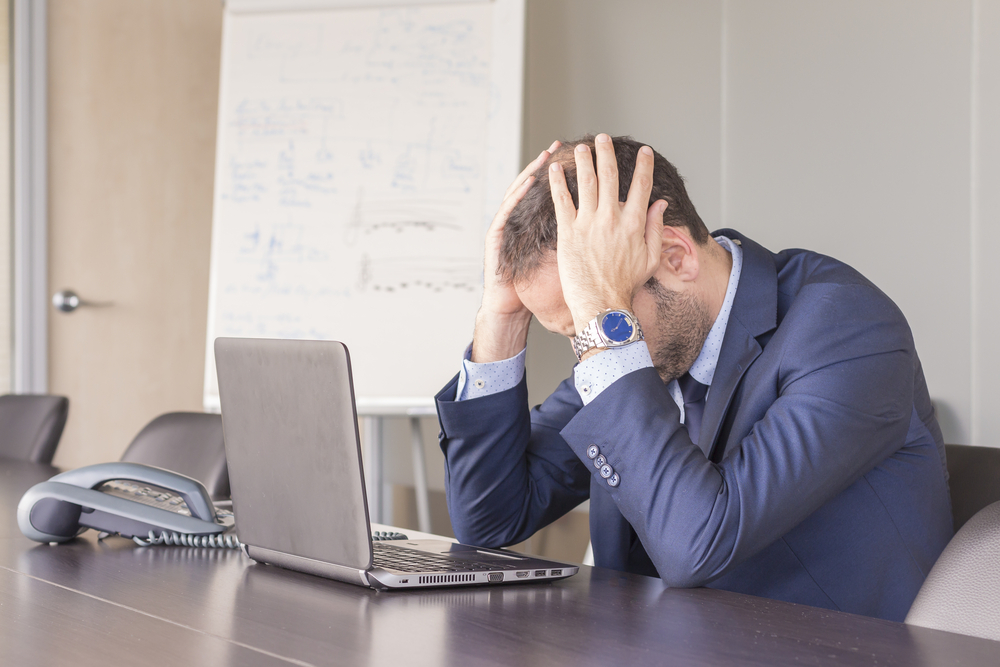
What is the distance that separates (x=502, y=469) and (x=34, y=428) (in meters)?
1.66

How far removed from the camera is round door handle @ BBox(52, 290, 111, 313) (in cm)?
353

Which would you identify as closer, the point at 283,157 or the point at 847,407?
the point at 847,407

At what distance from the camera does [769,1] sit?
248 centimetres

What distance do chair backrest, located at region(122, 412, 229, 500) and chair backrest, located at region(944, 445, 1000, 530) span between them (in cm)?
131

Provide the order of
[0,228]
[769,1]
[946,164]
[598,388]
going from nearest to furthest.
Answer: [598,388]
[946,164]
[769,1]
[0,228]

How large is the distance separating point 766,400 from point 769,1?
1.82 meters

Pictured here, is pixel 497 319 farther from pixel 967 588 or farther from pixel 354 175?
pixel 354 175

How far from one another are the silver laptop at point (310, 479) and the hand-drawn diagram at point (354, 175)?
5.12ft

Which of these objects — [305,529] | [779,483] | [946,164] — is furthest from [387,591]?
[946,164]

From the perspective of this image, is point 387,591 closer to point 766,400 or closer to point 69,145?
point 766,400

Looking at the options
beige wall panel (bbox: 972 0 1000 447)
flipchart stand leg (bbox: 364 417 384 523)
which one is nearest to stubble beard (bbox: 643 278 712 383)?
beige wall panel (bbox: 972 0 1000 447)

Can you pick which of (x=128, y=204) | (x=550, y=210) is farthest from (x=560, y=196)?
(x=128, y=204)

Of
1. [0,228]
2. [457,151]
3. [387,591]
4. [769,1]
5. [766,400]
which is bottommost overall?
[387,591]

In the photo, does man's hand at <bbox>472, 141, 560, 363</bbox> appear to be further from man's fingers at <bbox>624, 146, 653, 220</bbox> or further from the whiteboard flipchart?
the whiteboard flipchart
